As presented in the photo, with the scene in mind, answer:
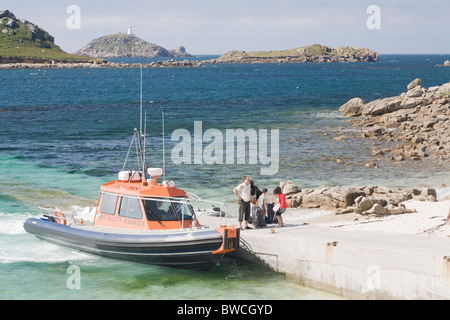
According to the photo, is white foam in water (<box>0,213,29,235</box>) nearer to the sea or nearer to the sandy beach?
the sea

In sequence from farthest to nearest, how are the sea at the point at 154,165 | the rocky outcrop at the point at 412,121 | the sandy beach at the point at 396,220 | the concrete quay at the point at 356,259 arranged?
the rocky outcrop at the point at 412,121 < the sandy beach at the point at 396,220 < the sea at the point at 154,165 < the concrete quay at the point at 356,259

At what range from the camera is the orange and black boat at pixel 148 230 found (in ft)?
52.4

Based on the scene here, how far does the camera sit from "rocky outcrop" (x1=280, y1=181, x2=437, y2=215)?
2012cm

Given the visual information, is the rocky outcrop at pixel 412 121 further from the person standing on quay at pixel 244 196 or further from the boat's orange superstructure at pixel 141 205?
the boat's orange superstructure at pixel 141 205

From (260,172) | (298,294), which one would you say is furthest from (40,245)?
(260,172)

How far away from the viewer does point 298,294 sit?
14898mm

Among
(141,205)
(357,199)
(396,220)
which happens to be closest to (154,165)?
(357,199)

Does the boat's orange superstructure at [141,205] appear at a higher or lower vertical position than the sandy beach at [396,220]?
higher

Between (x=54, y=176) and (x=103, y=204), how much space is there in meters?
13.4

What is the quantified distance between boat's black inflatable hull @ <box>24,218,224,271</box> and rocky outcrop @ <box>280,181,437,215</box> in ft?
21.6

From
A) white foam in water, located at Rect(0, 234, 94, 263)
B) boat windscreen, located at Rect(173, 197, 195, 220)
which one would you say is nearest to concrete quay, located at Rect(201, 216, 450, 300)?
boat windscreen, located at Rect(173, 197, 195, 220)

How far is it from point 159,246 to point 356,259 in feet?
17.8

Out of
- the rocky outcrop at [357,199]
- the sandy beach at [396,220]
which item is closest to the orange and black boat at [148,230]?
the sandy beach at [396,220]
